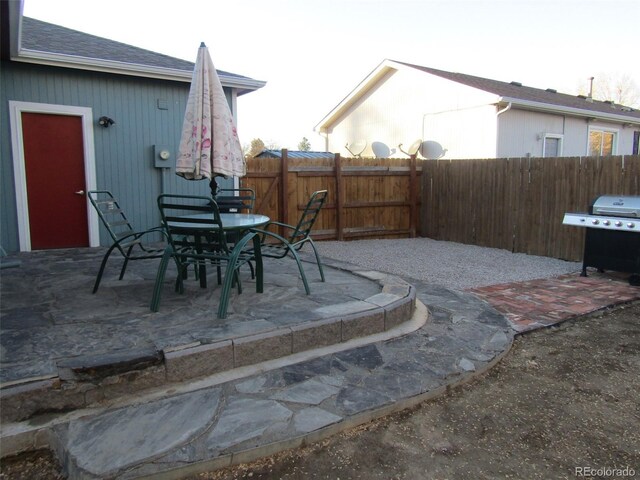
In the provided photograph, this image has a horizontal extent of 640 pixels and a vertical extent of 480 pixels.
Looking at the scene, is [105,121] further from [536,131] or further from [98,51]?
[536,131]

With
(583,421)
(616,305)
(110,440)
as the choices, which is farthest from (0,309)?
(616,305)

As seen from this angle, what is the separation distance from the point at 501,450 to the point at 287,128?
3430 cm

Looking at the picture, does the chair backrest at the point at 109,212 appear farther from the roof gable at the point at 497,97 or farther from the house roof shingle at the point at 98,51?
the roof gable at the point at 497,97

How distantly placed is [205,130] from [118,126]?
3056mm

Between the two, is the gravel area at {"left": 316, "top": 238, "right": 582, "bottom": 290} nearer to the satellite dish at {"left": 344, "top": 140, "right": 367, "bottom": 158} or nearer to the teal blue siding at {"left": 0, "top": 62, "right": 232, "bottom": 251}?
the teal blue siding at {"left": 0, "top": 62, "right": 232, "bottom": 251}

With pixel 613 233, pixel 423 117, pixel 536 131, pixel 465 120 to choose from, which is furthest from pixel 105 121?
pixel 536 131

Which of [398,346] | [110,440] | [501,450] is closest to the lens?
[110,440]

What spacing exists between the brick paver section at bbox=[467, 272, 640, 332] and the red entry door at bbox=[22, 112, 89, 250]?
17.4 ft

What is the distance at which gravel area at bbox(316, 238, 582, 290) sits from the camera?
226 inches

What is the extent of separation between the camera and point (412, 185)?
9344mm

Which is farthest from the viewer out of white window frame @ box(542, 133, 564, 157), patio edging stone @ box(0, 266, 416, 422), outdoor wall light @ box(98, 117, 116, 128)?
white window frame @ box(542, 133, 564, 157)

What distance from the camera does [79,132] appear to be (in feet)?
19.8

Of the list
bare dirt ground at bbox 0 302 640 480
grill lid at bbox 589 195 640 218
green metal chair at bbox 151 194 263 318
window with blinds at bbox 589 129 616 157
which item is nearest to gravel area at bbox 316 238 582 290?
grill lid at bbox 589 195 640 218

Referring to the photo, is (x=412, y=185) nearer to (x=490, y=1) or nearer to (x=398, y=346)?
(x=490, y=1)
